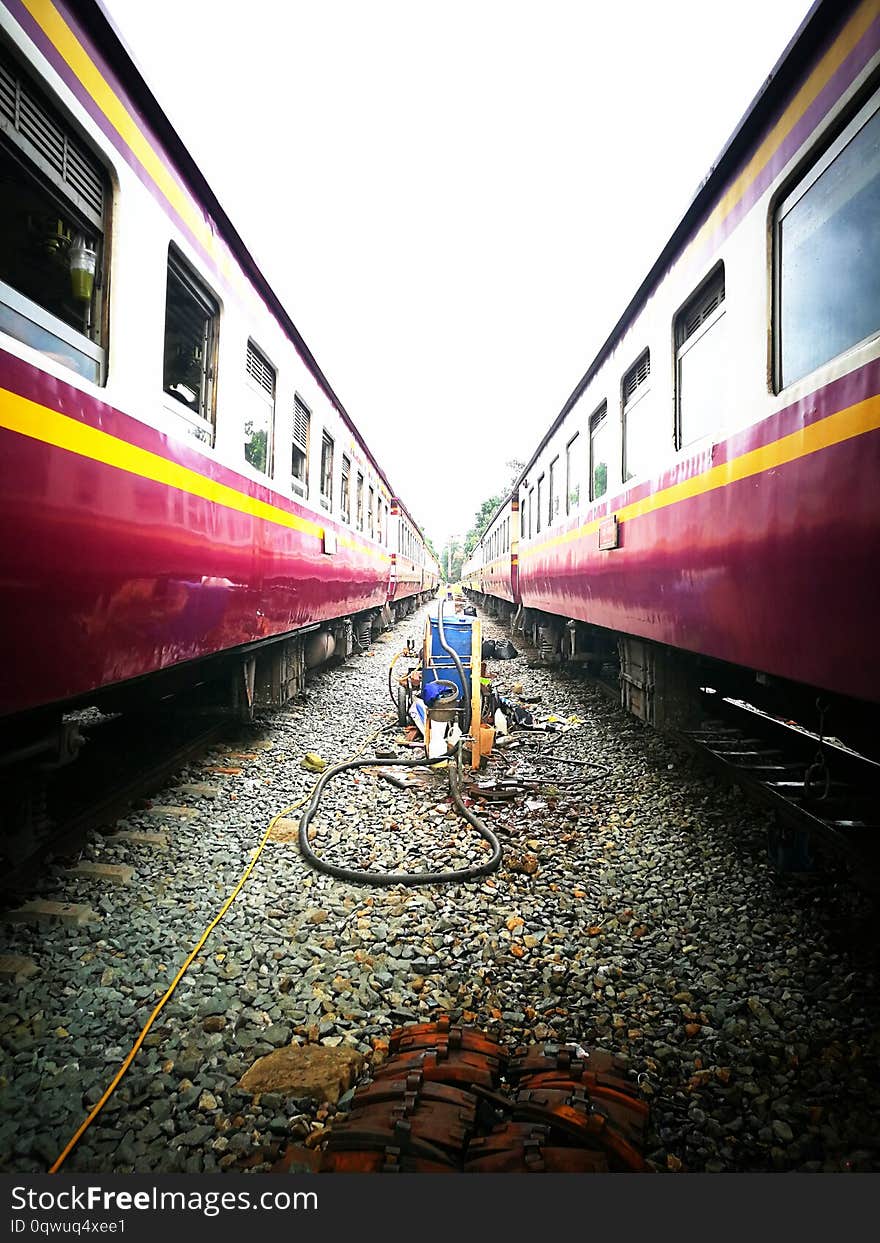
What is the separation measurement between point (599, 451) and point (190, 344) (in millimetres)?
3670

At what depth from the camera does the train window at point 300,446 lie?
5566mm

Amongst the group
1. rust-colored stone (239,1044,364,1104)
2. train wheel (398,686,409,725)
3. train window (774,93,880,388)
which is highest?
train window (774,93,880,388)

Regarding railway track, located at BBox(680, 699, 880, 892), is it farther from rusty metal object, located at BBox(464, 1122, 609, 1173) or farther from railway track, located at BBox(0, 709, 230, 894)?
railway track, located at BBox(0, 709, 230, 894)

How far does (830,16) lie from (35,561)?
3142mm

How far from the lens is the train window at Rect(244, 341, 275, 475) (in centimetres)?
429

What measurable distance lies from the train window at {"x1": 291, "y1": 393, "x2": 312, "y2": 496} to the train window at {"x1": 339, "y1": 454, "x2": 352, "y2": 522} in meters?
1.90

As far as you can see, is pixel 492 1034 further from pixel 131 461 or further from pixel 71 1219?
pixel 131 461

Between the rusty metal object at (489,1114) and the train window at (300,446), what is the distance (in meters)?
4.66

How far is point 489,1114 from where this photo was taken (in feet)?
5.02

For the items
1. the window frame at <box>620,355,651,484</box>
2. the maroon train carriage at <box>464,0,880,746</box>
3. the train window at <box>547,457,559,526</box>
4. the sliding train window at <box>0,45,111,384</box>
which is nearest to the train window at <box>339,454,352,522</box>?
the train window at <box>547,457,559,526</box>

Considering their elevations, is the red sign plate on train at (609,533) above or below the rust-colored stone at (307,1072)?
above

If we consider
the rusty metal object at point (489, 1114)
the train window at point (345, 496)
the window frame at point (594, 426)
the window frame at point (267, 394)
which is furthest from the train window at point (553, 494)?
the rusty metal object at point (489, 1114)

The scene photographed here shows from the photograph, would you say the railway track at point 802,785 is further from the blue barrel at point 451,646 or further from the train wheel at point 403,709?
the train wheel at point 403,709

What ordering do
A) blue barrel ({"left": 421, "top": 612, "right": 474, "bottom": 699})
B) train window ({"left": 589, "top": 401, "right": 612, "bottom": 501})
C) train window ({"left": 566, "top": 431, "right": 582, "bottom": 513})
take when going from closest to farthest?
blue barrel ({"left": 421, "top": 612, "right": 474, "bottom": 699}) < train window ({"left": 589, "top": 401, "right": 612, "bottom": 501}) < train window ({"left": 566, "top": 431, "right": 582, "bottom": 513})
